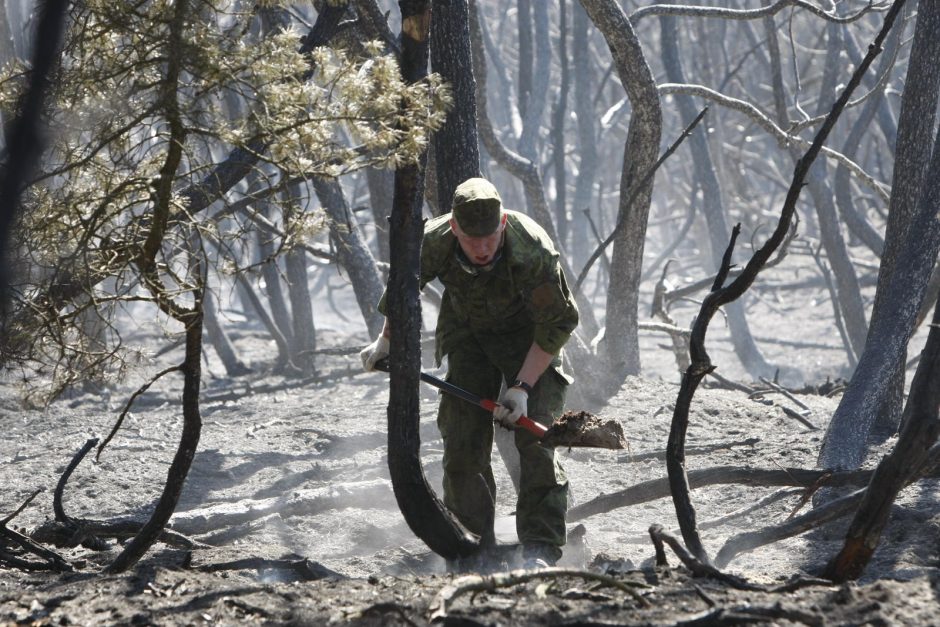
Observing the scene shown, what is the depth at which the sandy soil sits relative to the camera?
284 centimetres

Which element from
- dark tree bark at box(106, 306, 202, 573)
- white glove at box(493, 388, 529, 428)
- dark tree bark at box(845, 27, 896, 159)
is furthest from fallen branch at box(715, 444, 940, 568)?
dark tree bark at box(845, 27, 896, 159)

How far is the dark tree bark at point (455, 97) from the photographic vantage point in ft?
15.7

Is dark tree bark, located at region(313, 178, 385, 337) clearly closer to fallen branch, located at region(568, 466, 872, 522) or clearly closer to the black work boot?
fallen branch, located at region(568, 466, 872, 522)

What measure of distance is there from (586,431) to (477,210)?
0.94 meters

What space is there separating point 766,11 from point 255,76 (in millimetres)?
4913

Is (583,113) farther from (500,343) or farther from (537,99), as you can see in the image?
(500,343)

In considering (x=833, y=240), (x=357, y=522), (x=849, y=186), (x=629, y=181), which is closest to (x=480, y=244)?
(x=357, y=522)

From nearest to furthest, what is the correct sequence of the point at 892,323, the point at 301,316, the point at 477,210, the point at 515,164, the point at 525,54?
the point at 477,210 → the point at 892,323 → the point at 515,164 → the point at 301,316 → the point at 525,54

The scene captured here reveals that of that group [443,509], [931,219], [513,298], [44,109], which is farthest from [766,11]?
[44,109]

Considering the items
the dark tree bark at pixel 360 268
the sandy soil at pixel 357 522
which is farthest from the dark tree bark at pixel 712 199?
the dark tree bark at pixel 360 268

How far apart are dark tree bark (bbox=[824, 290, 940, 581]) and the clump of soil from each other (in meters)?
1.00

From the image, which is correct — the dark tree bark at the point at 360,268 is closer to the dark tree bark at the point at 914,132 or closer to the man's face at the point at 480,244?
the dark tree bark at the point at 914,132

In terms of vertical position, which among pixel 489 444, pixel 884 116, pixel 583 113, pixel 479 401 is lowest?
pixel 489 444

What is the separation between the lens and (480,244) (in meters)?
3.89
